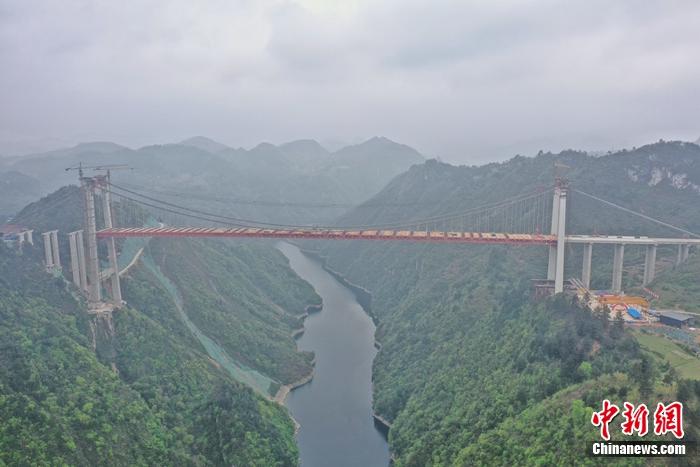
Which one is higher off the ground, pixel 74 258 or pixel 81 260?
pixel 74 258

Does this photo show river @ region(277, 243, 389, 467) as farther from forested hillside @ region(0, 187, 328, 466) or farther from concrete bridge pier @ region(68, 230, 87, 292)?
concrete bridge pier @ region(68, 230, 87, 292)

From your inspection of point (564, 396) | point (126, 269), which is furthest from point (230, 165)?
point (564, 396)

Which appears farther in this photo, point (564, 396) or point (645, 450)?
point (564, 396)

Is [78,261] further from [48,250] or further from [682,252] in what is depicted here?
[682,252]

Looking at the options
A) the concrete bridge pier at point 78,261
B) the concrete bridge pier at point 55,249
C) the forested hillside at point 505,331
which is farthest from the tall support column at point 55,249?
the forested hillside at point 505,331

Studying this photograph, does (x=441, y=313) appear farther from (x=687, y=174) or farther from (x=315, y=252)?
(x=315, y=252)

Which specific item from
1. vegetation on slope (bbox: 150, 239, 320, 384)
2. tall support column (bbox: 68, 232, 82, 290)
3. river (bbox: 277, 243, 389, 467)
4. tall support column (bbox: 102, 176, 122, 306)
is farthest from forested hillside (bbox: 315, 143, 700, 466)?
tall support column (bbox: 68, 232, 82, 290)

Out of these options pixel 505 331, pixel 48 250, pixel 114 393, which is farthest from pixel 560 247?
pixel 48 250

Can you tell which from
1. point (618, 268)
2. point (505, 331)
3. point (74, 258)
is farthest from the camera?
point (618, 268)
